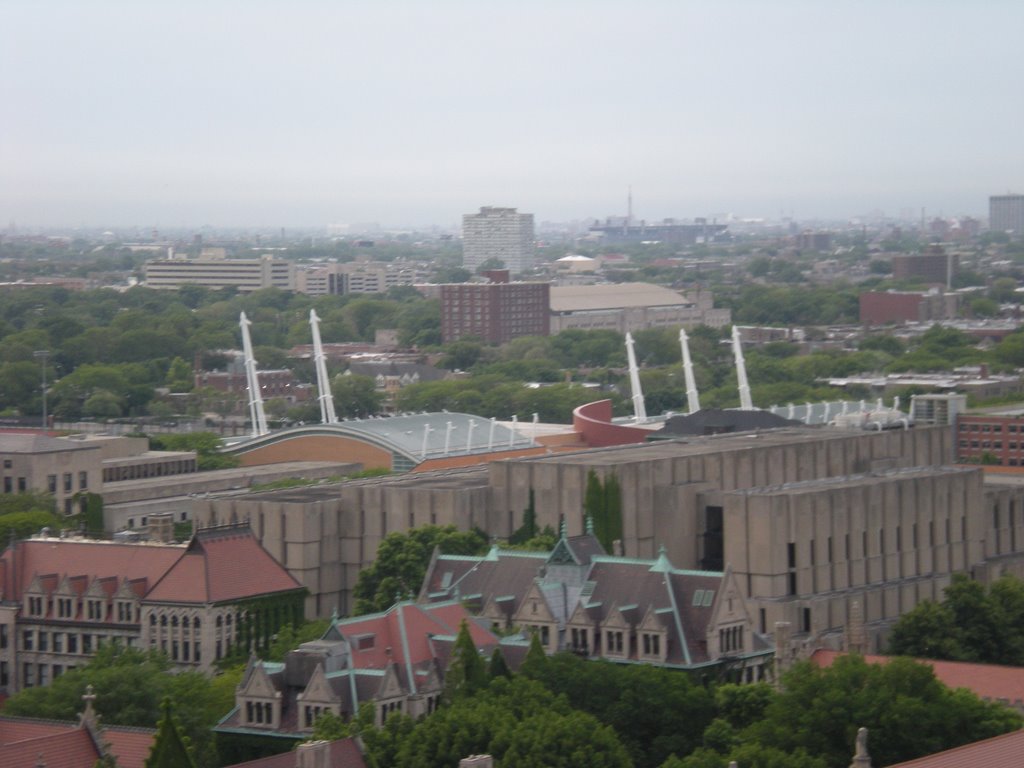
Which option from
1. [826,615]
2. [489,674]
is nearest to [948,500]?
[826,615]

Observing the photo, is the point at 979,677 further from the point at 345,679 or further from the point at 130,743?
the point at 130,743

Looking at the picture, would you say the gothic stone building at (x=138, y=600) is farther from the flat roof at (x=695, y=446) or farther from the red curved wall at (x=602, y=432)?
the red curved wall at (x=602, y=432)

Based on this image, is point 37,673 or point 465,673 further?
point 37,673

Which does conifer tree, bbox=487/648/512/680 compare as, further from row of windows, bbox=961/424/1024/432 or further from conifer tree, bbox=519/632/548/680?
row of windows, bbox=961/424/1024/432

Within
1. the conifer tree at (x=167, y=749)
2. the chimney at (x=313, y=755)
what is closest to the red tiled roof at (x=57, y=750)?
the chimney at (x=313, y=755)

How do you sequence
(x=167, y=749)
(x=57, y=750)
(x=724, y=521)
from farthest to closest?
1. (x=724, y=521)
2. (x=57, y=750)
3. (x=167, y=749)

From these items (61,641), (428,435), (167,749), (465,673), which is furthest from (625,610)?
(428,435)

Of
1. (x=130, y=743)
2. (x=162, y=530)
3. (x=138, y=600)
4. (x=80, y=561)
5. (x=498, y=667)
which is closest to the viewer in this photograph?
(x=130, y=743)
